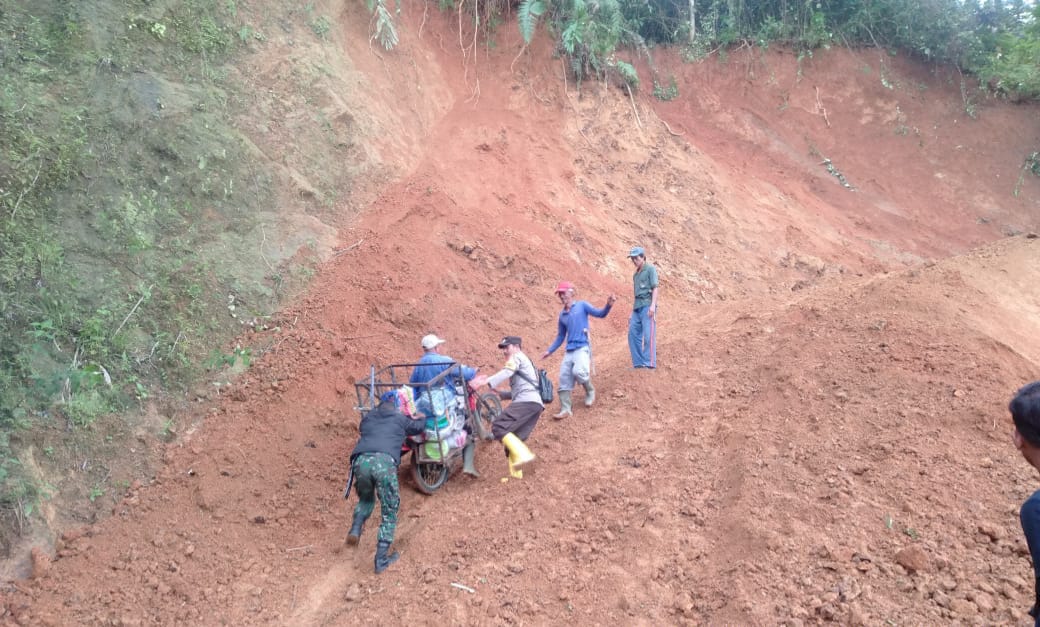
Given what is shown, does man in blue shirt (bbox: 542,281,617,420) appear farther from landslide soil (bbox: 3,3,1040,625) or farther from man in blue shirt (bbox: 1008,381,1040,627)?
man in blue shirt (bbox: 1008,381,1040,627)

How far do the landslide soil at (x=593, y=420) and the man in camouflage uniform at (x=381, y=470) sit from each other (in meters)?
0.24

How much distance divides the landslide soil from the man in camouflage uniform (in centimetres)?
24

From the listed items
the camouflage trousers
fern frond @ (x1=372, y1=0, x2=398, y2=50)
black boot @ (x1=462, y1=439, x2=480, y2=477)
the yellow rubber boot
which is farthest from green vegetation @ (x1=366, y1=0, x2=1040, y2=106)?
the camouflage trousers

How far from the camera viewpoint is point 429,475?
626 centimetres

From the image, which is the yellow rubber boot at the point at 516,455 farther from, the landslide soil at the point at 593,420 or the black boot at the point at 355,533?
the black boot at the point at 355,533

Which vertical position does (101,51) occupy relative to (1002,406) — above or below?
above

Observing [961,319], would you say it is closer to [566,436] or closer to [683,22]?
[566,436]

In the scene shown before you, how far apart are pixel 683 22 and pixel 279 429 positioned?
16.8m

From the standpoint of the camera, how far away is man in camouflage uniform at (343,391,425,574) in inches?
204

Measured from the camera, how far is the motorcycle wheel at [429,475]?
20.0 ft

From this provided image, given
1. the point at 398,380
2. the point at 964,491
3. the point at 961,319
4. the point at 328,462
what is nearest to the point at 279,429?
the point at 328,462

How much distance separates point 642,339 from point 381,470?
3541 mm

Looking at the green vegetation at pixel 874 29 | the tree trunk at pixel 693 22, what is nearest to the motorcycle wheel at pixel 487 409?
the green vegetation at pixel 874 29

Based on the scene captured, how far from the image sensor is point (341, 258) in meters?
9.26
